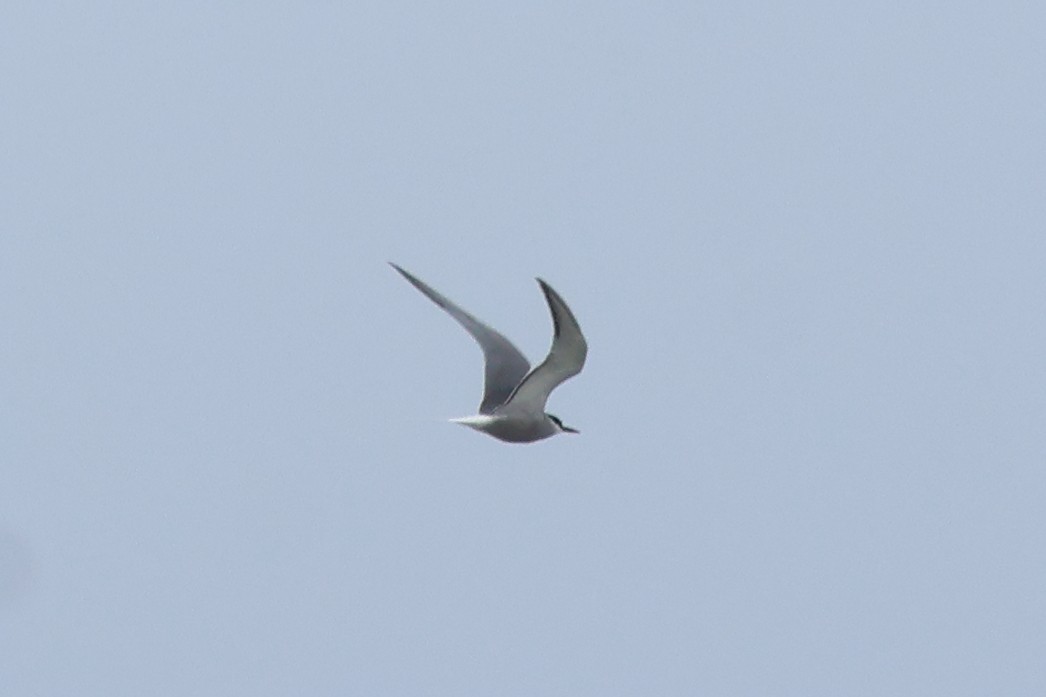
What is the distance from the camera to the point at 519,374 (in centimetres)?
2195

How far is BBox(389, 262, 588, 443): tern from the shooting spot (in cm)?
1900

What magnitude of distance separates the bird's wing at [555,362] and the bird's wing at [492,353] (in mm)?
1291

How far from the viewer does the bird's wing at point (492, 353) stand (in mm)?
21906

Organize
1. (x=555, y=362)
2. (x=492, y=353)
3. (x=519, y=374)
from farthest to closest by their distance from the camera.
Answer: (x=492, y=353), (x=519, y=374), (x=555, y=362)

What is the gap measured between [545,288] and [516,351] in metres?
3.92

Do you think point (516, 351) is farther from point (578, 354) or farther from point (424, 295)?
point (578, 354)

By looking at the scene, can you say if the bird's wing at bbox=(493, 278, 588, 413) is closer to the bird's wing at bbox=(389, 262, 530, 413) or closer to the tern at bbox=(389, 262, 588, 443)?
the tern at bbox=(389, 262, 588, 443)

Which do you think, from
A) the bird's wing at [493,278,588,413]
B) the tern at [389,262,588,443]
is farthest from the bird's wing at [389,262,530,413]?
the bird's wing at [493,278,588,413]

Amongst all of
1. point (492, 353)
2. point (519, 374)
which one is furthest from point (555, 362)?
point (492, 353)

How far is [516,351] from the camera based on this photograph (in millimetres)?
22062

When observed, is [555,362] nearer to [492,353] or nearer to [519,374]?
[519,374]

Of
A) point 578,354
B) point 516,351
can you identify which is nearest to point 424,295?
point 516,351

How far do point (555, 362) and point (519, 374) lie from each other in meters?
2.60

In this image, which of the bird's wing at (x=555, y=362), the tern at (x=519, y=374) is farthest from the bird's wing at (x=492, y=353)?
the bird's wing at (x=555, y=362)
